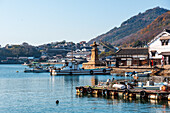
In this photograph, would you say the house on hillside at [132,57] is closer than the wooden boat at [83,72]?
No

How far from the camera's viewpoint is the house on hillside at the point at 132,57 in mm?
90875

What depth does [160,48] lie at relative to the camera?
87.9 m

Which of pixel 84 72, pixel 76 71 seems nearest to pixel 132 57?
pixel 84 72

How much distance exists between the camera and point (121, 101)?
42.0m

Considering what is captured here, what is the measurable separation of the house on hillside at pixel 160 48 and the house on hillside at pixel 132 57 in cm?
184

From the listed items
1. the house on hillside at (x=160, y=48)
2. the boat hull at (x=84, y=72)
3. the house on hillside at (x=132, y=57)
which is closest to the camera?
the house on hillside at (x=160, y=48)

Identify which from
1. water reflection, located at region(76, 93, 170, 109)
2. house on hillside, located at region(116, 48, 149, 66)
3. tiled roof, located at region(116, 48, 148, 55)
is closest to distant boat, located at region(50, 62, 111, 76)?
house on hillside, located at region(116, 48, 149, 66)

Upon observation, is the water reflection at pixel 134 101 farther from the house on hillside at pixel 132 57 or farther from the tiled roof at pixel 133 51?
the tiled roof at pixel 133 51

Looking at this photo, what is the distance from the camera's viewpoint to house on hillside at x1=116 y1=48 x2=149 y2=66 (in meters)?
90.9

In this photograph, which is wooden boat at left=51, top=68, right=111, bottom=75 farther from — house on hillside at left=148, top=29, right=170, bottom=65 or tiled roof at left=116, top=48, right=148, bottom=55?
house on hillside at left=148, top=29, right=170, bottom=65

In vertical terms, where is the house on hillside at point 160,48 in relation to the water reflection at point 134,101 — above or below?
above

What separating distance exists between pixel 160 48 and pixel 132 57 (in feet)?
26.1

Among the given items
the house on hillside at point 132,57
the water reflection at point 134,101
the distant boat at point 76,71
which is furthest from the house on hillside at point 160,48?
the water reflection at point 134,101

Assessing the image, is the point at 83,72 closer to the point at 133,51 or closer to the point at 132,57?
the point at 132,57
